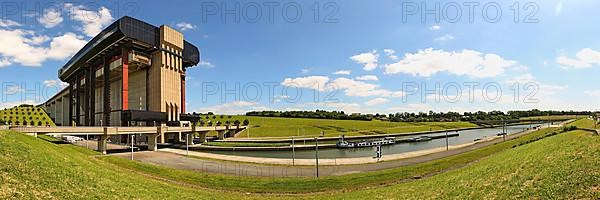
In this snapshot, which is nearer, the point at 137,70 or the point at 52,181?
the point at 52,181

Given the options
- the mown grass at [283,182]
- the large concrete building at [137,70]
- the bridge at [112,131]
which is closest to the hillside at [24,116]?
the large concrete building at [137,70]

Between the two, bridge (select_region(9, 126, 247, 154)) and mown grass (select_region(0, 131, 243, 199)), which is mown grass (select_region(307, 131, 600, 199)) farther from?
bridge (select_region(9, 126, 247, 154))

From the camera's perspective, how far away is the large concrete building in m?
89.4

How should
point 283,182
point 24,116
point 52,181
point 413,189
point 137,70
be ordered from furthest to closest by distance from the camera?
point 24,116, point 137,70, point 283,182, point 413,189, point 52,181

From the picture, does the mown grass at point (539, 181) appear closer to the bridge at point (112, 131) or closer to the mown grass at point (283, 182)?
the mown grass at point (283, 182)

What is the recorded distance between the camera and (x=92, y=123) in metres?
115

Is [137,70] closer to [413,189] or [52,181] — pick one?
[52,181]

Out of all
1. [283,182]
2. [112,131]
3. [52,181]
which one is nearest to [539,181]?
[52,181]

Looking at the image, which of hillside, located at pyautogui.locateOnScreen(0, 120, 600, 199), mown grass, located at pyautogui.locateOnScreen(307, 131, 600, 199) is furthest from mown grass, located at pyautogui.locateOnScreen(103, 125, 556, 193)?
mown grass, located at pyautogui.locateOnScreen(307, 131, 600, 199)

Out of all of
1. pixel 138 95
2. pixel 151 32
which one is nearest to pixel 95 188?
pixel 151 32

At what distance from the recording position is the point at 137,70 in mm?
103875

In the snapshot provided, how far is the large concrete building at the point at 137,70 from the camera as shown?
89.4 metres

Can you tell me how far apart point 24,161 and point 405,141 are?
10107cm

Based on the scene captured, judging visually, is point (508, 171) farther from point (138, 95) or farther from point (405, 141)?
point (138, 95)
